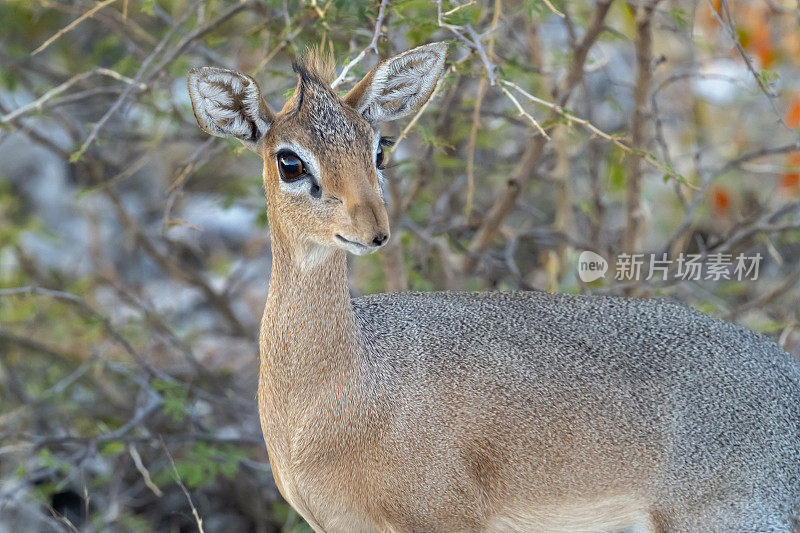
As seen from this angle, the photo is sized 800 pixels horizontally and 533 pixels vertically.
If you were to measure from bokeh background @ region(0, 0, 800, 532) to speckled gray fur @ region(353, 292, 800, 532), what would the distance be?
76 cm

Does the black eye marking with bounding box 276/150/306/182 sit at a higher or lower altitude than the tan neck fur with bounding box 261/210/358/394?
higher

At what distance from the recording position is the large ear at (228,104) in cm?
295

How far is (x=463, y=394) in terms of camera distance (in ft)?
10.8

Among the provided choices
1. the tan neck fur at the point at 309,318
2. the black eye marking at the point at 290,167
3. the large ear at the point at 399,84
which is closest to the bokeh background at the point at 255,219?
the large ear at the point at 399,84

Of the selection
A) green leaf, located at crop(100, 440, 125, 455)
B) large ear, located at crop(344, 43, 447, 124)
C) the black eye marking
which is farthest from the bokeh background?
the black eye marking

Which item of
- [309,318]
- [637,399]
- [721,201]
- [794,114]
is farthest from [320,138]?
[721,201]

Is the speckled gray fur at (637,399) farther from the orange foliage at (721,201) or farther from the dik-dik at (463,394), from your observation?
the orange foliage at (721,201)

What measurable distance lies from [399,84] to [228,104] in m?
0.64

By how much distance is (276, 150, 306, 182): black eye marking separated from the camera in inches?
118

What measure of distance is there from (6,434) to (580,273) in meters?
3.60

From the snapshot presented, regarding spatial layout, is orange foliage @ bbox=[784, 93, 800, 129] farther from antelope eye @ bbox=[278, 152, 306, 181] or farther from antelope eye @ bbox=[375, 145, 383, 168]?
antelope eye @ bbox=[278, 152, 306, 181]

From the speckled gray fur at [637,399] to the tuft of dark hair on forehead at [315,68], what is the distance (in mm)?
955

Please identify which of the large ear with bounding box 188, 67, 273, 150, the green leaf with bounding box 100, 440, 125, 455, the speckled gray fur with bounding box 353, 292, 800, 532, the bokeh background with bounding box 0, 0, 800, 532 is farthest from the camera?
the green leaf with bounding box 100, 440, 125, 455

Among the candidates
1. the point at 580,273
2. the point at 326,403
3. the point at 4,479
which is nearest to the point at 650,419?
the point at 326,403
